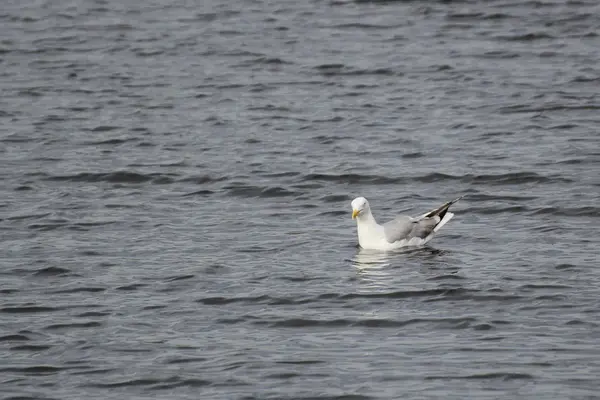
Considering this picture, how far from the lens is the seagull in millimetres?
15000

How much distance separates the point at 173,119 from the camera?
22.1 meters

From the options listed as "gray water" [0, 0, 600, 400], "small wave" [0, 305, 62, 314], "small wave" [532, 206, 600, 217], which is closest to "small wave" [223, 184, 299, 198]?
"gray water" [0, 0, 600, 400]

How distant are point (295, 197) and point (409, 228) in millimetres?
2810

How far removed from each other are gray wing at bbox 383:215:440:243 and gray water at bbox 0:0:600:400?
0.24m

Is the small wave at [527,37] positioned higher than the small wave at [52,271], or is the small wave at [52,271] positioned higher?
the small wave at [52,271]

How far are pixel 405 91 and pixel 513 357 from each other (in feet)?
41.6

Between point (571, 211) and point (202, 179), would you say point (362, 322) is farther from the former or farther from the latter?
point (202, 179)

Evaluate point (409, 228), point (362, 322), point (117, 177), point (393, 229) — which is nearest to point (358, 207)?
point (393, 229)

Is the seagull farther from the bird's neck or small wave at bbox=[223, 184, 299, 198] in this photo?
small wave at bbox=[223, 184, 299, 198]

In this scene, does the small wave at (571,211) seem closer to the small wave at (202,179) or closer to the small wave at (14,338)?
the small wave at (202,179)

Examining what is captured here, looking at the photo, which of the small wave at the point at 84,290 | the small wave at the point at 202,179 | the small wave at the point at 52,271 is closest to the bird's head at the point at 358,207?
the small wave at the point at 84,290

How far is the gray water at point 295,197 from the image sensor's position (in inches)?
449

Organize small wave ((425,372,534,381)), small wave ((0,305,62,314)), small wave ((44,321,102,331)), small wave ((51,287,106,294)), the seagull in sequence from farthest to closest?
the seagull → small wave ((51,287,106,294)) → small wave ((0,305,62,314)) → small wave ((44,321,102,331)) → small wave ((425,372,534,381))

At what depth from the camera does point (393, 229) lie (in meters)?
15.1
